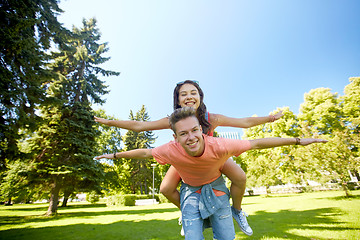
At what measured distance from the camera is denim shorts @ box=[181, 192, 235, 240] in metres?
2.44

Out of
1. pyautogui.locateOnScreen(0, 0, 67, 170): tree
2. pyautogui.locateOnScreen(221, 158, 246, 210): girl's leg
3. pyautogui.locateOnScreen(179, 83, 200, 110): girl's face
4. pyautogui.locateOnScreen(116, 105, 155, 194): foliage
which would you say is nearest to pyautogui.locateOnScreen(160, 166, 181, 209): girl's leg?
pyautogui.locateOnScreen(221, 158, 246, 210): girl's leg

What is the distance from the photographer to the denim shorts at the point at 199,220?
244cm

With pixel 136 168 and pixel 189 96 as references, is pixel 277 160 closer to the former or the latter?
pixel 189 96

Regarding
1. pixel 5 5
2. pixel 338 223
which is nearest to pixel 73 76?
pixel 5 5

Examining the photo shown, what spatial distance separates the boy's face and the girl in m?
0.70

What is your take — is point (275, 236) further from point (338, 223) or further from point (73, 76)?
point (73, 76)

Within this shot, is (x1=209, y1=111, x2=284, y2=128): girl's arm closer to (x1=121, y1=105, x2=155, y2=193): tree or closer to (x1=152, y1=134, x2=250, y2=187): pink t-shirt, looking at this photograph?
(x1=152, y1=134, x2=250, y2=187): pink t-shirt

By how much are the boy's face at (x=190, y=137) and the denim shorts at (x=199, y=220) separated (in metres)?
0.84

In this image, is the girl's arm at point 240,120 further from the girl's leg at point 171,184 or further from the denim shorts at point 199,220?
the denim shorts at point 199,220

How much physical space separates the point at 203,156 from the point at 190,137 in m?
0.29

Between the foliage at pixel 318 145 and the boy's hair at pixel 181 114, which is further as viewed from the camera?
the foliage at pixel 318 145

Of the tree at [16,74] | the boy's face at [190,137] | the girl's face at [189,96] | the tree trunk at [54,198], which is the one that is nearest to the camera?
the boy's face at [190,137]

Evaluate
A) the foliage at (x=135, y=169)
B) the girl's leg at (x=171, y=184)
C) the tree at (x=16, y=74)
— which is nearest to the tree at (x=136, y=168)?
the foliage at (x=135, y=169)

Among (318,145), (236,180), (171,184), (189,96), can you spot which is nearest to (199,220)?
(171,184)
